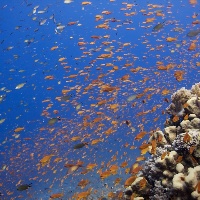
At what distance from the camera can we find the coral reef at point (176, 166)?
153 inches

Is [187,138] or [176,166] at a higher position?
[187,138]

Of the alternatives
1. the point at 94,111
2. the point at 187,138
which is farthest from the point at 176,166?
the point at 94,111

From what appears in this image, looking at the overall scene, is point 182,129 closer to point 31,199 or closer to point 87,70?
point 87,70

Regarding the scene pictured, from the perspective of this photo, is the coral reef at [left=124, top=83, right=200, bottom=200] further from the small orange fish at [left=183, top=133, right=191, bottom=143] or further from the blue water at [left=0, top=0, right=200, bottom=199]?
the blue water at [left=0, top=0, right=200, bottom=199]

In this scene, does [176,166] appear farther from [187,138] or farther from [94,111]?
[94,111]

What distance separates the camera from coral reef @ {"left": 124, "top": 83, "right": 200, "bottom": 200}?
3887 millimetres

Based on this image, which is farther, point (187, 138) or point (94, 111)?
point (94, 111)

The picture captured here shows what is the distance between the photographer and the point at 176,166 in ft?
14.2

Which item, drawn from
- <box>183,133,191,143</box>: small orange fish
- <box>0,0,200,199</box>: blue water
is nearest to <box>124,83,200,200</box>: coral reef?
<box>183,133,191,143</box>: small orange fish

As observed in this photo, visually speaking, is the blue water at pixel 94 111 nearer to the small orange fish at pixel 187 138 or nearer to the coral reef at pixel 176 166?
the coral reef at pixel 176 166

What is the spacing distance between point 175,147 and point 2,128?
114914 mm

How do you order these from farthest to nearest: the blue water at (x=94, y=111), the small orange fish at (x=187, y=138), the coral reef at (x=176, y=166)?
1. the blue water at (x=94, y=111)
2. the small orange fish at (x=187, y=138)
3. the coral reef at (x=176, y=166)

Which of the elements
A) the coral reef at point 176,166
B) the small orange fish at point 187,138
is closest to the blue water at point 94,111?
the coral reef at point 176,166

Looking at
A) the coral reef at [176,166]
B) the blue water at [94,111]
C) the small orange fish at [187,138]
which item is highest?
the small orange fish at [187,138]
